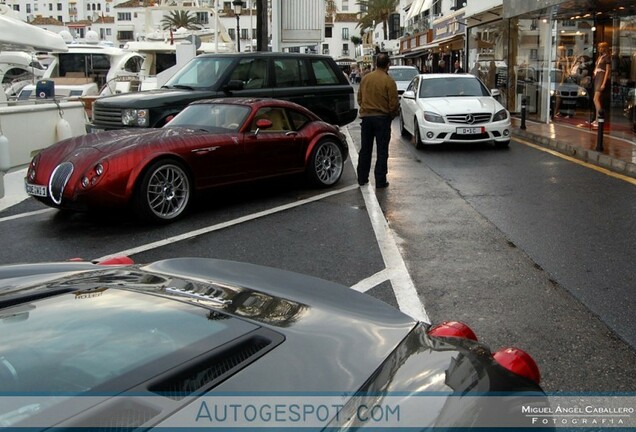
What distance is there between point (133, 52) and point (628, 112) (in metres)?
17.2

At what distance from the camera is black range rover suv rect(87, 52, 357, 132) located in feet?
36.1

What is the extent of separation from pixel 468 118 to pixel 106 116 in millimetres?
6846

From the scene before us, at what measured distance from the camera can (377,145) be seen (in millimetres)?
9383

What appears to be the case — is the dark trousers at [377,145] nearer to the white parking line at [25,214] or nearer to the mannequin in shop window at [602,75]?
the white parking line at [25,214]

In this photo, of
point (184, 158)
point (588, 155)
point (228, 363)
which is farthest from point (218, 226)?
point (588, 155)

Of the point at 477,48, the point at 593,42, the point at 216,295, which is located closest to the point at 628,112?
the point at 593,42

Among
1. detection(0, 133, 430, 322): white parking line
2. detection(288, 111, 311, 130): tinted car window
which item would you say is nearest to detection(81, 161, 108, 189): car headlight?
detection(0, 133, 430, 322): white parking line

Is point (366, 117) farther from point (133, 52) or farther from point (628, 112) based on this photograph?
point (133, 52)

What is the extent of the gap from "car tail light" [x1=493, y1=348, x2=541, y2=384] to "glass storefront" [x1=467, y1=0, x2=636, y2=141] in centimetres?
1295

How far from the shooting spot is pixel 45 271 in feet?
8.46

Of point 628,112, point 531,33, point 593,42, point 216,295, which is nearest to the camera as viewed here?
point 216,295

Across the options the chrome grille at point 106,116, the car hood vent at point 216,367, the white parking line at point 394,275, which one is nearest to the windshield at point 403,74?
the chrome grille at point 106,116

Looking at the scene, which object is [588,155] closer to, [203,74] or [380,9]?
[203,74]

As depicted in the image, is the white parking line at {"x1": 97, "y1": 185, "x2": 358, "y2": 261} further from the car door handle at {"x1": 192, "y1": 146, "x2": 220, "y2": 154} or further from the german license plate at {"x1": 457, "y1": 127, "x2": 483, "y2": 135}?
the german license plate at {"x1": 457, "y1": 127, "x2": 483, "y2": 135}
